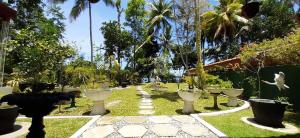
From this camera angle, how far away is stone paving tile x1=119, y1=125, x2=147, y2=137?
242 inches

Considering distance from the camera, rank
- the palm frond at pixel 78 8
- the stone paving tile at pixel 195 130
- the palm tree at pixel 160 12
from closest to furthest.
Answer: the stone paving tile at pixel 195 130 < the palm frond at pixel 78 8 < the palm tree at pixel 160 12

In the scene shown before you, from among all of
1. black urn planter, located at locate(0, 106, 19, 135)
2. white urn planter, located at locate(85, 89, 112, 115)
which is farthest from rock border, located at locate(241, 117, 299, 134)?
black urn planter, located at locate(0, 106, 19, 135)

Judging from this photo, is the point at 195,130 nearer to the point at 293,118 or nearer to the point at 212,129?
the point at 212,129

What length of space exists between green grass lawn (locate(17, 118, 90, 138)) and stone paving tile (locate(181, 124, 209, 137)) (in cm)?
279

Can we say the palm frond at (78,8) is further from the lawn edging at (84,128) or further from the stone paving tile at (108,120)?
the lawn edging at (84,128)

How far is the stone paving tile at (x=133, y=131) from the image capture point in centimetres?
614

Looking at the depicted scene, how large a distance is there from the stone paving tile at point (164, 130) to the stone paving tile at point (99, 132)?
1106 millimetres

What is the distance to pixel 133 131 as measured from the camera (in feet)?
21.0

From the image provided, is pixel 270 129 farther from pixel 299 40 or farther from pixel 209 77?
pixel 209 77

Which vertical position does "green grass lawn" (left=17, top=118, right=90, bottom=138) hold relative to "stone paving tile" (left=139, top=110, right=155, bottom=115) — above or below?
below

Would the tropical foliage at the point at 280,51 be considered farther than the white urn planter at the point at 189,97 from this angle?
Yes

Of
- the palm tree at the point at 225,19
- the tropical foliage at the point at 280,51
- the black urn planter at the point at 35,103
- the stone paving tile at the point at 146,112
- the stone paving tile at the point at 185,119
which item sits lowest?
the stone paving tile at the point at 185,119

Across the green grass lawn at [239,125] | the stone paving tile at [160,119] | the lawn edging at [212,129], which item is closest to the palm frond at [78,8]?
the stone paving tile at [160,119]

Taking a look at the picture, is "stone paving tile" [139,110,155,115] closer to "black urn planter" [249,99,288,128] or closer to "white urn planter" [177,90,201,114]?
"white urn planter" [177,90,201,114]
